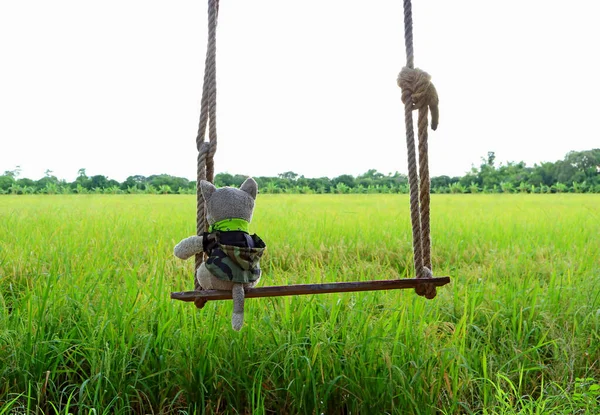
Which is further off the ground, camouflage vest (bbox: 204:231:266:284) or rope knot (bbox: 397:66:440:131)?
rope knot (bbox: 397:66:440:131)

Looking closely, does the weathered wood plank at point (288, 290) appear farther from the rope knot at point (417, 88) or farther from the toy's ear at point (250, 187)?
the rope knot at point (417, 88)

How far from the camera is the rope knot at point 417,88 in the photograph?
1.39 metres

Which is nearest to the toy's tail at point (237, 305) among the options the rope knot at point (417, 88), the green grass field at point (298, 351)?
the green grass field at point (298, 351)

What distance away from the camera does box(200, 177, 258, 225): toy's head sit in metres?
1.21

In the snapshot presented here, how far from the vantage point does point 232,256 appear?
1.19 meters

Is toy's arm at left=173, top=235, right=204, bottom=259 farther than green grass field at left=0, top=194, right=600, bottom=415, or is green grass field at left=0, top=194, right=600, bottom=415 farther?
green grass field at left=0, top=194, right=600, bottom=415

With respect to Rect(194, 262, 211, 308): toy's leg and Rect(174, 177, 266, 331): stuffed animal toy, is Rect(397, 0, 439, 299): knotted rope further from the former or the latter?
Rect(194, 262, 211, 308): toy's leg

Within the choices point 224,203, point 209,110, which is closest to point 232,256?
point 224,203

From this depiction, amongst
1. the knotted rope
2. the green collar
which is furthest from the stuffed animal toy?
the knotted rope

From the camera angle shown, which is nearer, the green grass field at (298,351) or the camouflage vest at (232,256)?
the camouflage vest at (232,256)

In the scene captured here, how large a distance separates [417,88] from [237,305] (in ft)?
2.55

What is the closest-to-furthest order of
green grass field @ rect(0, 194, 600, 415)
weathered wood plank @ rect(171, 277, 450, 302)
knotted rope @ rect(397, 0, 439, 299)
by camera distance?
weathered wood plank @ rect(171, 277, 450, 302)
knotted rope @ rect(397, 0, 439, 299)
green grass field @ rect(0, 194, 600, 415)

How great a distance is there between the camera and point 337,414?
1.65m

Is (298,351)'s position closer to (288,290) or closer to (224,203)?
(288,290)
